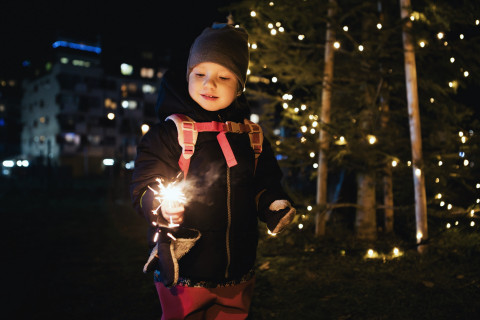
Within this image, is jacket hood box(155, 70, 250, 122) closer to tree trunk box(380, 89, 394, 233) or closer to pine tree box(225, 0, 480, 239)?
pine tree box(225, 0, 480, 239)

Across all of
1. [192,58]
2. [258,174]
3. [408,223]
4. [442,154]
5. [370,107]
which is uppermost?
[370,107]

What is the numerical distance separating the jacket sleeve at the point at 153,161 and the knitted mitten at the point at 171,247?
171mm

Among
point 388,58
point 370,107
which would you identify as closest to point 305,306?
point 370,107

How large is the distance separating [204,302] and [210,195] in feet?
2.19

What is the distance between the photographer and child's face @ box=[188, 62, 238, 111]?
245cm

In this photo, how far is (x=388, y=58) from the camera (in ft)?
22.0

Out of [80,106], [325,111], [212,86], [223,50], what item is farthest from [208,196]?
[80,106]

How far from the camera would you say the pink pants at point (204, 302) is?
2180mm

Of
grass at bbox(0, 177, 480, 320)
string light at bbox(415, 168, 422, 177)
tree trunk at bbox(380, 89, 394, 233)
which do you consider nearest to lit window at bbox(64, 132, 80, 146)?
grass at bbox(0, 177, 480, 320)

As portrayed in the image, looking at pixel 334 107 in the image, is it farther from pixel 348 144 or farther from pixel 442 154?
pixel 442 154

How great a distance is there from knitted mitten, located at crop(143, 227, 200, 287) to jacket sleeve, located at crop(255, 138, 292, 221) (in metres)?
0.60

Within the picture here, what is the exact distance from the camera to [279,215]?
2311mm

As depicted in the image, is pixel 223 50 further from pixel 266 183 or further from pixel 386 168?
pixel 386 168

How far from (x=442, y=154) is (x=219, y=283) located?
4955 millimetres
